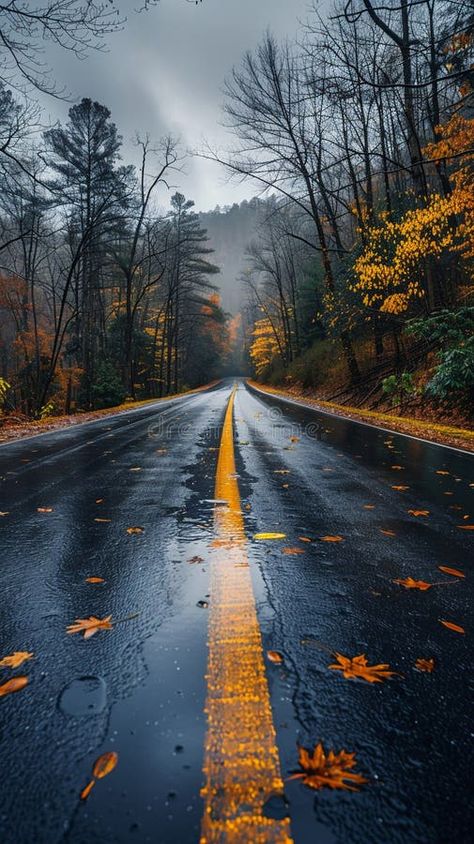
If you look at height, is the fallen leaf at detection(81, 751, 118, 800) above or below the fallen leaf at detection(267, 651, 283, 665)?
above

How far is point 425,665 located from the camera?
143cm

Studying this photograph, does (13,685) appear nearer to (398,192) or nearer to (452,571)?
(452,571)

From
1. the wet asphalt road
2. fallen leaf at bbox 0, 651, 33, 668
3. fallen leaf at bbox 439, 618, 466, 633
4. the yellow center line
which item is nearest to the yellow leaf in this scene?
the wet asphalt road

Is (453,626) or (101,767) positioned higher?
(101,767)

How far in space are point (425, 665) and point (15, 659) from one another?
4.74ft

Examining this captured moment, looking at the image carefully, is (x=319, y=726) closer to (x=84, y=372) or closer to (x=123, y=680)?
(x=123, y=680)

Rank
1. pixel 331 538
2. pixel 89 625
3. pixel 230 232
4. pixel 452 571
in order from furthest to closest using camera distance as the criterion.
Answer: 1. pixel 230 232
2. pixel 331 538
3. pixel 452 571
4. pixel 89 625

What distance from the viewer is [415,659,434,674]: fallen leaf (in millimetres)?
1411

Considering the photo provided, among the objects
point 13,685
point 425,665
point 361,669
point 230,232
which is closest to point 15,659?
point 13,685

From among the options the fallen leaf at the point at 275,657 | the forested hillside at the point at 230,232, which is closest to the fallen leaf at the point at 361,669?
the fallen leaf at the point at 275,657

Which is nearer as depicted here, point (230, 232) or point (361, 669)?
point (361, 669)

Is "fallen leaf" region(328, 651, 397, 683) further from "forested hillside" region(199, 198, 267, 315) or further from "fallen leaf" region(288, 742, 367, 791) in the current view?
"forested hillside" region(199, 198, 267, 315)

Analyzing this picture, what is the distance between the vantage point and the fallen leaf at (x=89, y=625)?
1608mm

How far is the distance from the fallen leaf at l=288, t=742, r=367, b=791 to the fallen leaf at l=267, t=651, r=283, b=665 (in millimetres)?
358
